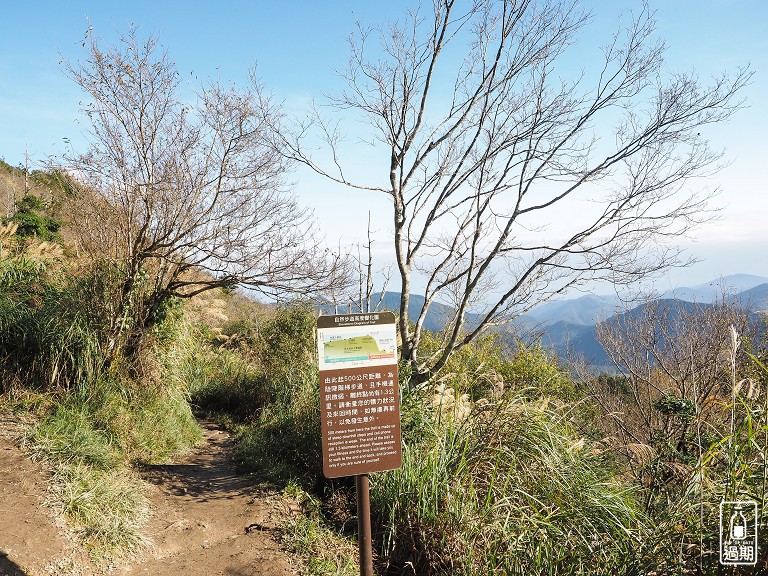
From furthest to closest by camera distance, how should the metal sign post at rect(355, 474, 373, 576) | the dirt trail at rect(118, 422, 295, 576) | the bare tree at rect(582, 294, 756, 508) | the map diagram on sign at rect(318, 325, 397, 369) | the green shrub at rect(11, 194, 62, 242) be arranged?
the green shrub at rect(11, 194, 62, 242) → the bare tree at rect(582, 294, 756, 508) → the dirt trail at rect(118, 422, 295, 576) → the map diagram on sign at rect(318, 325, 397, 369) → the metal sign post at rect(355, 474, 373, 576)

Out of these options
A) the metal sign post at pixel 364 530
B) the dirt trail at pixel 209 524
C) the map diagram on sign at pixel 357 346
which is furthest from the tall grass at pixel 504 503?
→ the map diagram on sign at pixel 357 346

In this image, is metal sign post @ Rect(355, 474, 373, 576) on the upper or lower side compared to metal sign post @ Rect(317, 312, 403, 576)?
lower

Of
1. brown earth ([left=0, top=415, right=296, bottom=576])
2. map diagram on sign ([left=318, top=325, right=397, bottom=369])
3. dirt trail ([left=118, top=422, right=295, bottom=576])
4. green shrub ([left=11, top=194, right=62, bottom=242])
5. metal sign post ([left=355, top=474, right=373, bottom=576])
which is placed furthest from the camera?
green shrub ([left=11, top=194, right=62, bottom=242])

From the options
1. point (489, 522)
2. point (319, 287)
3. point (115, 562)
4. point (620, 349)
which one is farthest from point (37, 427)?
point (620, 349)

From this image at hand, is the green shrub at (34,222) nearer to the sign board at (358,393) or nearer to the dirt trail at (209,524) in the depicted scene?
the dirt trail at (209,524)

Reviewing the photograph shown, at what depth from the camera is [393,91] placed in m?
6.24

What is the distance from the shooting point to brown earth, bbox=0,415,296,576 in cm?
354

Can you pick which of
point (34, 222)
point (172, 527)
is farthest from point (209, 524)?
point (34, 222)

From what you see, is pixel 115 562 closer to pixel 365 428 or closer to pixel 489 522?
pixel 365 428

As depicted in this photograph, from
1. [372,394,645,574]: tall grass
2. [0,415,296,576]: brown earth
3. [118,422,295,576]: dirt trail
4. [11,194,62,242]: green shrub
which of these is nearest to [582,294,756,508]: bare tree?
[372,394,645,574]: tall grass

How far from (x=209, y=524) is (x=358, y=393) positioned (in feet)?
7.39

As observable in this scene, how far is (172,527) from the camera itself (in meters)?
4.38

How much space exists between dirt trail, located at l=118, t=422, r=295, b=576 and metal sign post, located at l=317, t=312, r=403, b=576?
114 cm

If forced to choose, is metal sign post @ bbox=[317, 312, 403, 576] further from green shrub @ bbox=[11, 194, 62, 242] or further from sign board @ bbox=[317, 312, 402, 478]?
green shrub @ bbox=[11, 194, 62, 242]
